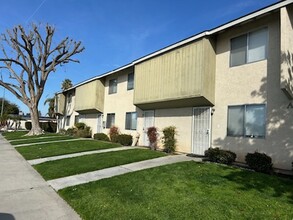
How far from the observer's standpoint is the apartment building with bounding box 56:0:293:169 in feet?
33.3

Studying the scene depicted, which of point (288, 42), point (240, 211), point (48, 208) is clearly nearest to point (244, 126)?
point (288, 42)

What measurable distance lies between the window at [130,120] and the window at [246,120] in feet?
29.2

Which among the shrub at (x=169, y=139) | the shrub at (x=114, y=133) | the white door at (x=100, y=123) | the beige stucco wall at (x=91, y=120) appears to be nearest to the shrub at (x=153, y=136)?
the shrub at (x=169, y=139)

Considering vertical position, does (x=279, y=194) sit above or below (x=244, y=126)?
below

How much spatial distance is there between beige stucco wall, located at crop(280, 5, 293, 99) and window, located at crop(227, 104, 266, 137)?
4.56 feet

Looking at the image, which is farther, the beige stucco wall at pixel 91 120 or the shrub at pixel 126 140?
the beige stucco wall at pixel 91 120

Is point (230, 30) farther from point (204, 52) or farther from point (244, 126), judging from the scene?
point (244, 126)

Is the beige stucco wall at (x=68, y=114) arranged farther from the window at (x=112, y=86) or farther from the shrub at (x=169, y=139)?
the shrub at (x=169, y=139)

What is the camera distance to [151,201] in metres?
6.68

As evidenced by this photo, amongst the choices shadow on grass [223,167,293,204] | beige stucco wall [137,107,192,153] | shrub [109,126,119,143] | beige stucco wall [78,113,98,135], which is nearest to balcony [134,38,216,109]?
beige stucco wall [137,107,192,153]

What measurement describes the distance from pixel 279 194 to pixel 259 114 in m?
4.46

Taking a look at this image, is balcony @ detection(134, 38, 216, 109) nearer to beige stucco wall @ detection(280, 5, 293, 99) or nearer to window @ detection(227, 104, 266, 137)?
window @ detection(227, 104, 266, 137)

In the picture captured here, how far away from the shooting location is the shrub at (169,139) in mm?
14820

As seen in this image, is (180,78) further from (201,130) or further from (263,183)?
Answer: (263,183)
